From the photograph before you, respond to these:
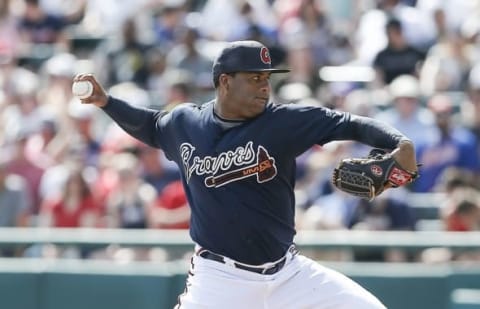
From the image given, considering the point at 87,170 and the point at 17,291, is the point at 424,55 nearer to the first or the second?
the point at 87,170

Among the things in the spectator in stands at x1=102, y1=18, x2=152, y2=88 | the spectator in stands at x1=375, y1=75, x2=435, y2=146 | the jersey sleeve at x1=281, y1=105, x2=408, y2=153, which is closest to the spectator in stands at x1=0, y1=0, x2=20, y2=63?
the spectator in stands at x1=102, y1=18, x2=152, y2=88

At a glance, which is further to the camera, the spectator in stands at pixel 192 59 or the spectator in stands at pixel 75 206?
the spectator in stands at pixel 192 59

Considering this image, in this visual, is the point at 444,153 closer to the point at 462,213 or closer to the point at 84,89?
the point at 462,213

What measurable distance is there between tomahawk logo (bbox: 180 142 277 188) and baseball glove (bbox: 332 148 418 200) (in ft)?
1.15

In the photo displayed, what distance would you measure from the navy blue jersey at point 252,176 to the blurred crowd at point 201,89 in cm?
304

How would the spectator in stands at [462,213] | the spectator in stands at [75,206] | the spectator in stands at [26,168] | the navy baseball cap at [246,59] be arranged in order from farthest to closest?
the spectator in stands at [26,168]
the spectator in stands at [75,206]
the spectator in stands at [462,213]
the navy baseball cap at [246,59]

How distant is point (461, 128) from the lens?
33.5 feet

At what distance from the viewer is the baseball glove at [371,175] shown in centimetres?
540

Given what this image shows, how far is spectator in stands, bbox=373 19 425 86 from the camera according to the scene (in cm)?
1115

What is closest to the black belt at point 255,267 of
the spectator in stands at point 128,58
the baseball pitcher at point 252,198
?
the baseball pitcher at point 252,198

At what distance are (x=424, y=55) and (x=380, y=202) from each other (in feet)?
8.43

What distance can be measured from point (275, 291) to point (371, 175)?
0.79m

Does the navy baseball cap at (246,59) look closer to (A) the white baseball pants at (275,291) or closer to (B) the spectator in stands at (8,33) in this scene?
(A) the white baseball pants at (275,291)

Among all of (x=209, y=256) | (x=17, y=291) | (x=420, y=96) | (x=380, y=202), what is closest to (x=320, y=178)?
(x=380, y=202)
